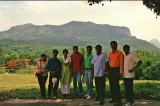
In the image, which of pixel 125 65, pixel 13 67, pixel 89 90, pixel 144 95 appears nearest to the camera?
pixel 125 65

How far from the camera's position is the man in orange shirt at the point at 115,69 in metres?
14.3

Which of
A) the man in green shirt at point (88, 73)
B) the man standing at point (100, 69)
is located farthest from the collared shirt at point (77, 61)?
the man standing at point (100, 69)

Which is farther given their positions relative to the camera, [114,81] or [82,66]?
[82,66]

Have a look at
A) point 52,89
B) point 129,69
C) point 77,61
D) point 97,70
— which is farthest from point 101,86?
point 52,89

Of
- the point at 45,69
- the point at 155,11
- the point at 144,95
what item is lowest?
the point at 144,95

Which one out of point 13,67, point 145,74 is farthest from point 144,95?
point 13,67

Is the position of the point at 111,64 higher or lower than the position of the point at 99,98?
higher

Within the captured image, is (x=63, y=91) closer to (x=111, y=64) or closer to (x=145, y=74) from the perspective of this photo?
(x=111, y=64)

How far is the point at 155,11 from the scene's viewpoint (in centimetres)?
2072

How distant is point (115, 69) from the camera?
48.0 ft

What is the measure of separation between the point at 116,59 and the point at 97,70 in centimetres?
105

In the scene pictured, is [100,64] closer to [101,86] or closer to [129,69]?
[101,86]

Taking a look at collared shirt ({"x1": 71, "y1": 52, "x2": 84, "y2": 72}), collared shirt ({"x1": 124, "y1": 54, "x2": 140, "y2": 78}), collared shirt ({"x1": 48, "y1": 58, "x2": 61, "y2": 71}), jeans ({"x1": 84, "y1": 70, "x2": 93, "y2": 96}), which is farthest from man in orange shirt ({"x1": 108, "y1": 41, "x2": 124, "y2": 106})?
collared shirt ({"x1": 48, "y1": 58, "x2": 61, "y2": 71})

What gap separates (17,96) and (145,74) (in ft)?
Result: 123
